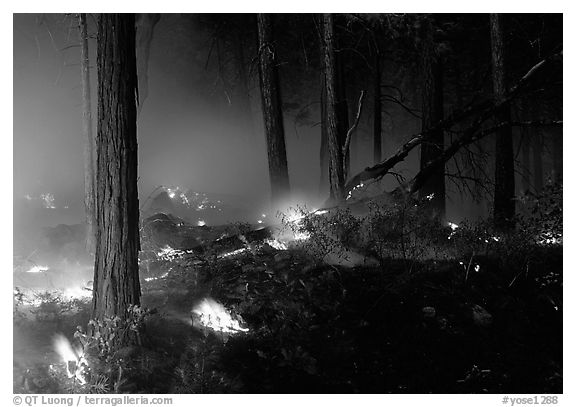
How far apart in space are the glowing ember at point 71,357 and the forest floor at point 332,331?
0.33 feet

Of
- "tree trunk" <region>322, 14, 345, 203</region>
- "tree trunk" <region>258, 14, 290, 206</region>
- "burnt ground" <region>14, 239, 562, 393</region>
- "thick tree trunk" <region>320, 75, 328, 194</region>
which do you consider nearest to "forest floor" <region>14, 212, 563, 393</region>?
"burnt ground" <region>14, 239, 562, 393</region>

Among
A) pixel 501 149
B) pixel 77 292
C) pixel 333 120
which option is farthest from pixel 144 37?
pixel 501 149

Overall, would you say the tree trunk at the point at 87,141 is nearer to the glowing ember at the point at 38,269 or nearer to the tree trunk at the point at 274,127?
the glowing ember at the point at 38,269

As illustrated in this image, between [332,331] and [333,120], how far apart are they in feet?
17.4

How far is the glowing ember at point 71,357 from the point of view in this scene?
4.54 m

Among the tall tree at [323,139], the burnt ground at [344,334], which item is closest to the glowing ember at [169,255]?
the burnt ground at [344,334]

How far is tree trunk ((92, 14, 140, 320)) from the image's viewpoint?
4.93 m

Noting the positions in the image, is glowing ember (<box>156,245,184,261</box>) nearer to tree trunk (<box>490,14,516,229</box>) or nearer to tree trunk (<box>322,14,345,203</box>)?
tree trunk (<box>322,14,345,203</box>)

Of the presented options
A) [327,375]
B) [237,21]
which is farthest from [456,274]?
[237,21]

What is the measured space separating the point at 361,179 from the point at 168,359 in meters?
6.12

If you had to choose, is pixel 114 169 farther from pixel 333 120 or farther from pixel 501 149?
pixel 501 149

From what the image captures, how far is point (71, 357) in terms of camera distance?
491cm
